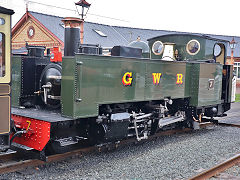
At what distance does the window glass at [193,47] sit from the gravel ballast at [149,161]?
2674 millimetres

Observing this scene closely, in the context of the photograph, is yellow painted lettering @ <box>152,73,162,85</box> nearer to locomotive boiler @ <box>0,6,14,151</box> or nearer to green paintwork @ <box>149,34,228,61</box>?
green paintwork @ <box>149,34,228,61</box>

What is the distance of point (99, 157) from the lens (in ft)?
18.8

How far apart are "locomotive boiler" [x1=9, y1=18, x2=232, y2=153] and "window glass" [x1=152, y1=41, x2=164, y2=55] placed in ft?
4.83

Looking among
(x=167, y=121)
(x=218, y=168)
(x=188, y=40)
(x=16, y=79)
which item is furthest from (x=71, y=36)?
(x=188, y=40)

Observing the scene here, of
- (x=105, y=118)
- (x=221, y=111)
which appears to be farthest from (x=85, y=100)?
(x=221, y=111)

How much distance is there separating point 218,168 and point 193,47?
14.6ft

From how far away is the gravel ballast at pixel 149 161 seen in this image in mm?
4754

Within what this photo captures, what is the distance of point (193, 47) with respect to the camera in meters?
8.62

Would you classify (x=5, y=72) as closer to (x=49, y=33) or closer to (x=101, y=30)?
(x=49, y=33)

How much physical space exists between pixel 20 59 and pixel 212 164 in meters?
4.43

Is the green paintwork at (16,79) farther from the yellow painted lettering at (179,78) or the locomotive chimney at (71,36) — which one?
the yellow painted lettering at (179,78)

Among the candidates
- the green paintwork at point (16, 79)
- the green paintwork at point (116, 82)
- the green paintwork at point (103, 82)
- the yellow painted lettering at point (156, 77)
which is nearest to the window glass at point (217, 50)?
the green paintwork at point (116, 82)

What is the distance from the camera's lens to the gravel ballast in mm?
4754

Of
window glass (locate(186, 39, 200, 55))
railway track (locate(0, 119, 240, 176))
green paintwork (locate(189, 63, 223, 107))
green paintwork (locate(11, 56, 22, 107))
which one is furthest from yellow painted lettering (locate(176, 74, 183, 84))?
green paintwork (locate(11, 56, 22, 107))
